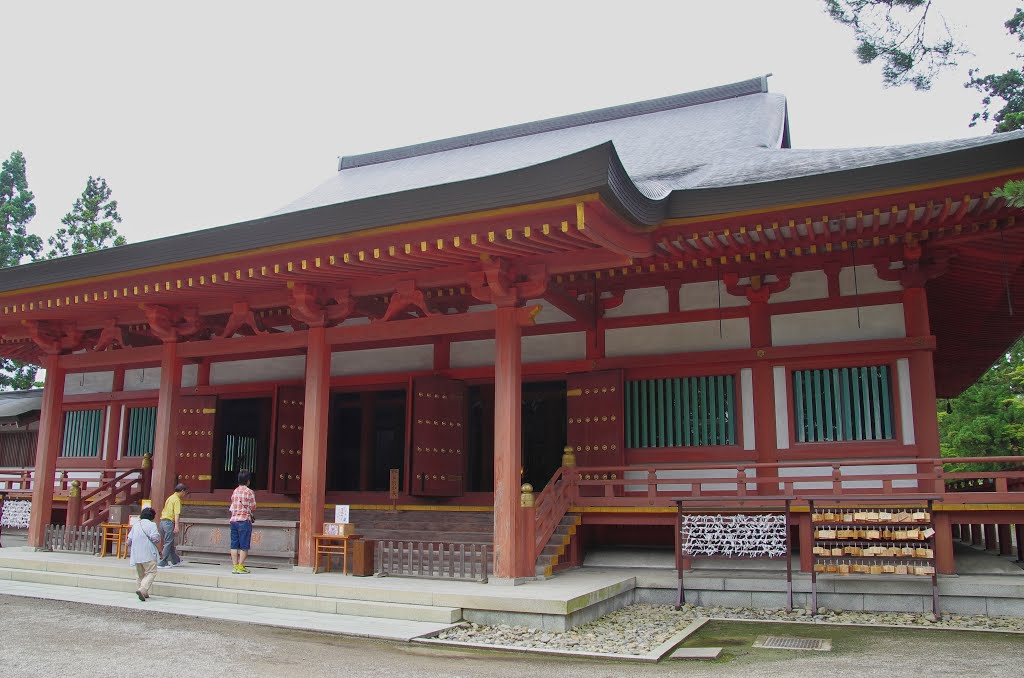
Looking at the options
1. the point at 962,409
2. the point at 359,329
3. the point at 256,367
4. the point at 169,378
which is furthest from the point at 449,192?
the point at 962,409

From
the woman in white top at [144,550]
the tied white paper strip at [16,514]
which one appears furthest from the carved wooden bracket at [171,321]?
the tied white paper strip at [16,514]

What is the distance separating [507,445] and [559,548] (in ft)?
6.55

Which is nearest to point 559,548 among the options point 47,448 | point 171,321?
point 171,321

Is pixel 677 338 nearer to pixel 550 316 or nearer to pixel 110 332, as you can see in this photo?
pixel 550 316

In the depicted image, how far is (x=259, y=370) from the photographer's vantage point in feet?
53.1

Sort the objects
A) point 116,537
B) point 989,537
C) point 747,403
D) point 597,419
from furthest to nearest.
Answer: point 989,537, point 116,537, point 597,419, point 747,403

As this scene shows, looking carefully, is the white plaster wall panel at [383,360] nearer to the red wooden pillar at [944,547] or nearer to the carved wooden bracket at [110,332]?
the carved wooden bracket at [110,332]

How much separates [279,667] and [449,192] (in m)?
5.19

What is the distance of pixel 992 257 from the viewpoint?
1089 cm

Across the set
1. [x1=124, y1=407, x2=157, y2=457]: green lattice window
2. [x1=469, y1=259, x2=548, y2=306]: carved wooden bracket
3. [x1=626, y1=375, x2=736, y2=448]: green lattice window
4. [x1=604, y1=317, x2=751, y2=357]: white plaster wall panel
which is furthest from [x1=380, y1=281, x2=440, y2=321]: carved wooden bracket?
[x1=124, y1=407, x2=157, y2=457]: green lattice window

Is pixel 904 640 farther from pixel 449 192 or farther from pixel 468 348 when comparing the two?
pixel 468 348

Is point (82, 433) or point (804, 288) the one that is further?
point (82, 433)

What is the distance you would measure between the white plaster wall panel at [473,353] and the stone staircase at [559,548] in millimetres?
3409

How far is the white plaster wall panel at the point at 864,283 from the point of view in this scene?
37.4 feet
